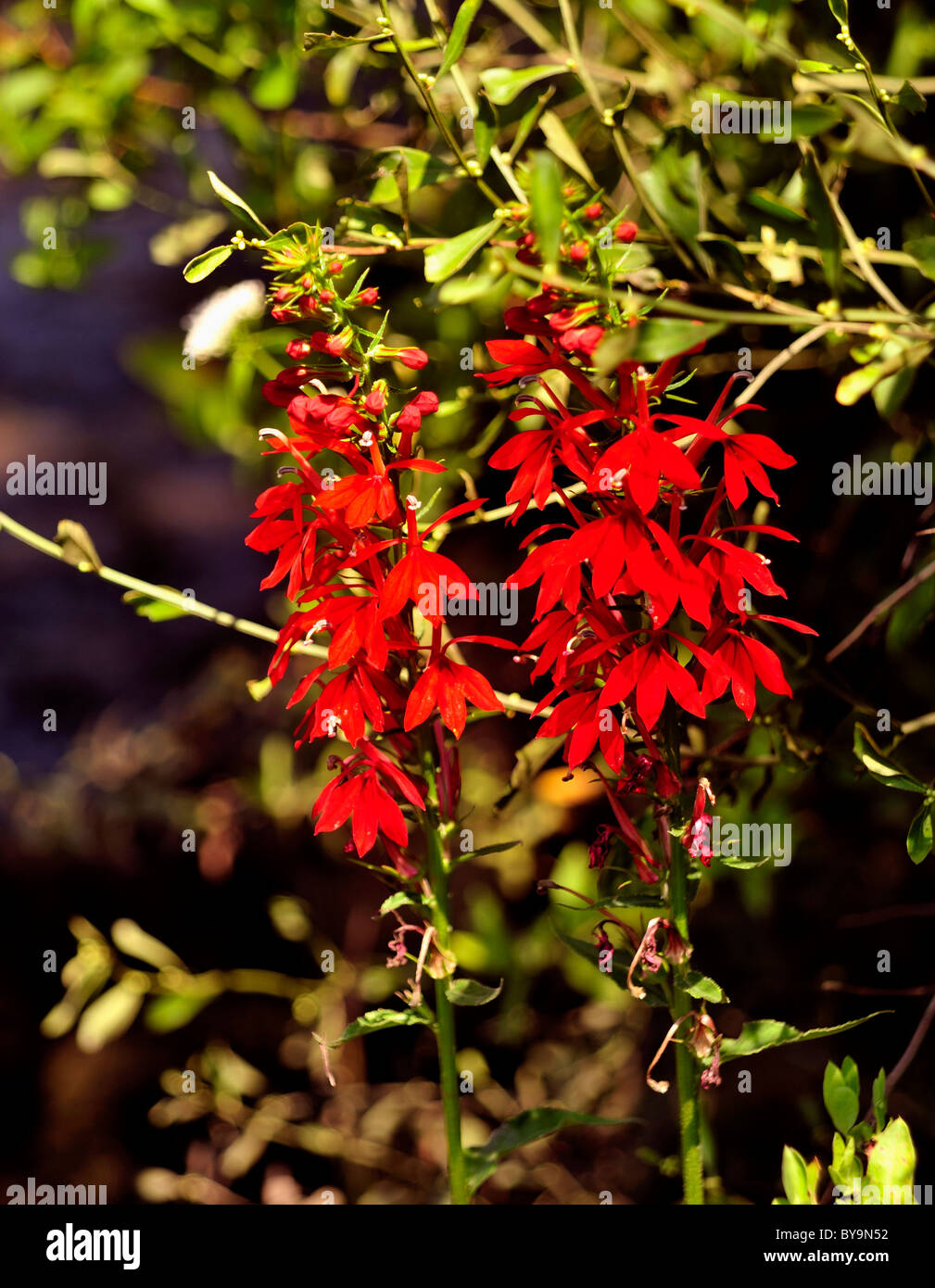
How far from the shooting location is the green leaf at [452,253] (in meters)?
0.60

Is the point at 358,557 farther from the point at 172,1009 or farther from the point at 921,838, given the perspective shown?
the point at 172,1009

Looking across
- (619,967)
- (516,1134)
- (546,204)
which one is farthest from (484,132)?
(516,1134)

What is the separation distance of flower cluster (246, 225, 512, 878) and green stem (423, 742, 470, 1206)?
0.09ft

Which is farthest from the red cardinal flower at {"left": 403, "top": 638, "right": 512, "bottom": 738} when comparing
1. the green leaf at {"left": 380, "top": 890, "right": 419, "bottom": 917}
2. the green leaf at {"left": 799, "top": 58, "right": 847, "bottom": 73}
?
the green leaf at {"left": 799, "top": 58, "right": 847, "bottom": 73}

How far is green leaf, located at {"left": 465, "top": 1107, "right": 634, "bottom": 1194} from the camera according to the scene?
679 mm

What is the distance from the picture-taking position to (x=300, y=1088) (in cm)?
119

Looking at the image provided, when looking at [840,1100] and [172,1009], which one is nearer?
[840,1100]

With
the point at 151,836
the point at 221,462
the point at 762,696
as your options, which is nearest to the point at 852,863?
the point at 762,696

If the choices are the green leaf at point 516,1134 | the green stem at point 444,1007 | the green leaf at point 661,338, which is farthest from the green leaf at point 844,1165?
the green leaf at point 661,338

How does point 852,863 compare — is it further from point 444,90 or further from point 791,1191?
point 444,90

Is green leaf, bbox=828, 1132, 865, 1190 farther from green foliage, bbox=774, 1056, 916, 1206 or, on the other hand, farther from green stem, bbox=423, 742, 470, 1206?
green stem, bbox=423, 742, 470, 1206

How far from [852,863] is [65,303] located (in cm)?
122

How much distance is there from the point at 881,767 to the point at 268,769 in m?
0.73

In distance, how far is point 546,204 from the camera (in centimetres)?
50
